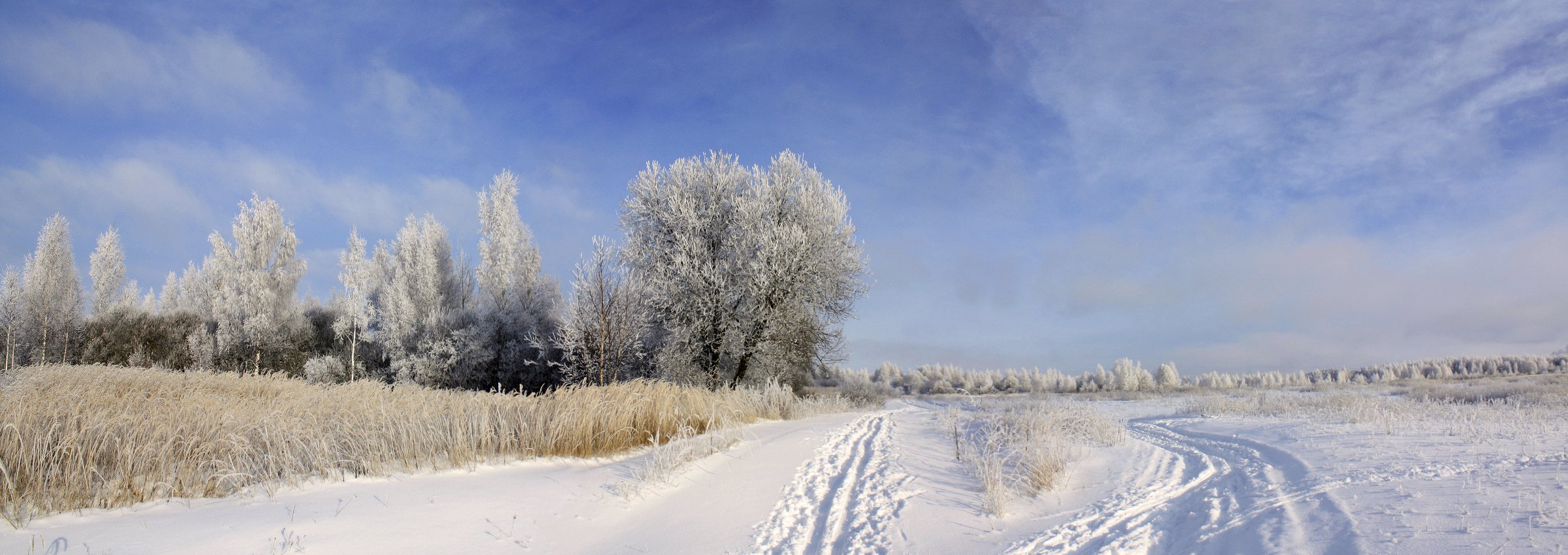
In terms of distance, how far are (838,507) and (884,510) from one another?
0.37 meters

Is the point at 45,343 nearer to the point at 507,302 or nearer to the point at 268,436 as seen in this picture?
the point at 507,302

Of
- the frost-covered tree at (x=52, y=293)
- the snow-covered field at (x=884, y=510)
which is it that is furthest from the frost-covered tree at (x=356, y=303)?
the snow-covered field at (x=884, y=510)

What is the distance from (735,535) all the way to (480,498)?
1.97 m

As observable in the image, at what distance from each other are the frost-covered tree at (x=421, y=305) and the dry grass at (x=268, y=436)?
1541cm

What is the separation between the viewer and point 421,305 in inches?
1030

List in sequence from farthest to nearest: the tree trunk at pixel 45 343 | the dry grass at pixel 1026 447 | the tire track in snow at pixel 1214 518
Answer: the tree trunk at pixel 45 343, the dry grass at pixel 1026 447, the tire track in snow at pixel 1214 518

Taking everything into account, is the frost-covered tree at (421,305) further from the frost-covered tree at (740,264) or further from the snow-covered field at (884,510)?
the snow-covered field at (884,510)

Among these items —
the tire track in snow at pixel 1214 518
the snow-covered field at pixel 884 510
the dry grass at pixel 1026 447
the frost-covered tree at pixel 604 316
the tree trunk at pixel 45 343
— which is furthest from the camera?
the tree trunk at pixel 45 343

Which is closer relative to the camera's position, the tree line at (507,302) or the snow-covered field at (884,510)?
the snow-covered field at (884,510)

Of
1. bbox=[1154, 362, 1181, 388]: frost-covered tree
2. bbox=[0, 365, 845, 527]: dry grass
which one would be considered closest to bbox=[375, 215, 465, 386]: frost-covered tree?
bbox=[0, 365, 845, 527]: dry grass

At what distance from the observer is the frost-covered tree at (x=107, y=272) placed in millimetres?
34031

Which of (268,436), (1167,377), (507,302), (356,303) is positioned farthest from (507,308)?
(1167,377)

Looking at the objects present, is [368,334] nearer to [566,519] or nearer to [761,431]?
[761,431]

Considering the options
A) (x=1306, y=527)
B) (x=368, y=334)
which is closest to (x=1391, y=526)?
(x=1306, y=527)
